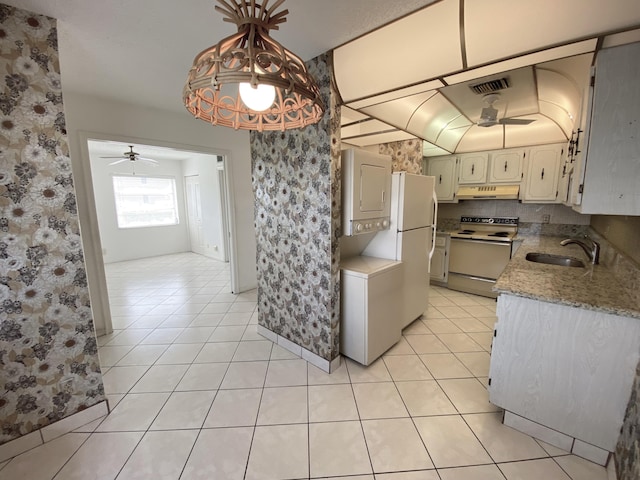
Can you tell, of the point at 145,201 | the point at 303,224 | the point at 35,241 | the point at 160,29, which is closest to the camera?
the point at 35,241

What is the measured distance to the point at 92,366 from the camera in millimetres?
1721

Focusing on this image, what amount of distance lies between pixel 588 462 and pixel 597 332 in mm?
749

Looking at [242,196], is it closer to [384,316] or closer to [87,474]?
[384,316]

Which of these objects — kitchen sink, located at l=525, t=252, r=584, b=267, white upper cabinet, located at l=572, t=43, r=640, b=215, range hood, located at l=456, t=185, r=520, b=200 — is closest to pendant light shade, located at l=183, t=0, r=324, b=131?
white upper cabinet, located at l=572, t=43, r=640, b=215

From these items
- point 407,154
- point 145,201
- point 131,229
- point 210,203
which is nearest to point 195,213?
point 210,203

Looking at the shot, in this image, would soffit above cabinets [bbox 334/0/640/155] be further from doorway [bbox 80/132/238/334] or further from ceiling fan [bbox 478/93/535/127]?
doorway [bbox 80/132/238/334]

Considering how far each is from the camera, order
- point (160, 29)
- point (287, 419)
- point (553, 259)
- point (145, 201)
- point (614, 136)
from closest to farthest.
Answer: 1. point (614, 136)
2. point (160, 29)
3. point (287, 419)
4. point (553, 259)
5. point (145, 201)

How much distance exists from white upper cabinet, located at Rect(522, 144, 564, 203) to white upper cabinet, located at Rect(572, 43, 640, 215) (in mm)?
2497

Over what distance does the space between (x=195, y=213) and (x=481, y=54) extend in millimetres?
6686

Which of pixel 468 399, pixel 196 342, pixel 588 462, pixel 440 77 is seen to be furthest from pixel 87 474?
pixel 440 77

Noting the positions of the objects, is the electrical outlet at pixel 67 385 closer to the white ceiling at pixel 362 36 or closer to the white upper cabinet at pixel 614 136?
the white ceiling at pixel 362 36

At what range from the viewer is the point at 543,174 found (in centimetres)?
351

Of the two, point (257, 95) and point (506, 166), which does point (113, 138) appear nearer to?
point (257, 95)

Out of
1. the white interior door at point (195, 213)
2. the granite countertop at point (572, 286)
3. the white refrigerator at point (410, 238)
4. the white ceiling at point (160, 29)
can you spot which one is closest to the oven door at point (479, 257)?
the white refrigerator at point (410, 238)
